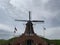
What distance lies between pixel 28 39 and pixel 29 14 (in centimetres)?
1043

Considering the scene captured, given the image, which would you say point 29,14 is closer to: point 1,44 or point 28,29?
point 28,29

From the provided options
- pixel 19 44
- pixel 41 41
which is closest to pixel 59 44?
pixel 41 41

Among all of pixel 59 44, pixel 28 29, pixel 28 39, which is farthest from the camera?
pixel 59 44

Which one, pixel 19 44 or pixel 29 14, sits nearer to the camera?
pixel 19 44

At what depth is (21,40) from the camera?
47.9 meters

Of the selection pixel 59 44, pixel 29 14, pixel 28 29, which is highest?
pixel 29 14

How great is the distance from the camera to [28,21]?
53.2 metres

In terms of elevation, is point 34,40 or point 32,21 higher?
point 32,21

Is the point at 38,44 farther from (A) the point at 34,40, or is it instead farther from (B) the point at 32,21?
(B) the point at 32,21

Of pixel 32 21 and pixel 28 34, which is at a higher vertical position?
pixel 32 21

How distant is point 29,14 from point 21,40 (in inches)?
419

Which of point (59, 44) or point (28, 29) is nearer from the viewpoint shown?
point (28, 29)

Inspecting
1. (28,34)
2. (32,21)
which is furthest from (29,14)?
(28,34)

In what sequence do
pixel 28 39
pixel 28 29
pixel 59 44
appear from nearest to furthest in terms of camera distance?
pixel 28 39
pixel 28 29
pixel 59 44
